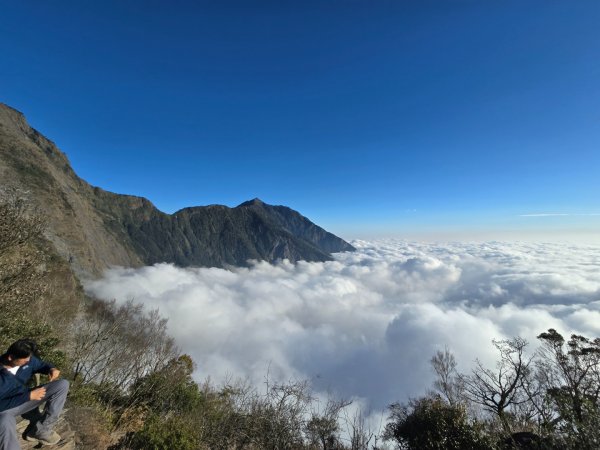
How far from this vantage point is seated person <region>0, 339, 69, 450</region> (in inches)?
215

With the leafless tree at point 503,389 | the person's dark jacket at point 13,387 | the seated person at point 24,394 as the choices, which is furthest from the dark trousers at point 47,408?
the leafless tree at point 503,389

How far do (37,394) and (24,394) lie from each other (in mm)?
249

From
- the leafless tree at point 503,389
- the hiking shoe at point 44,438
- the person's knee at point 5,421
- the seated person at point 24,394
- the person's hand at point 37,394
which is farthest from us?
the leafless tree at point 503,389

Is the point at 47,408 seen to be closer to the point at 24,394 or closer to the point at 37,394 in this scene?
the point at 37,394

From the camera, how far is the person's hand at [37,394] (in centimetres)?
584

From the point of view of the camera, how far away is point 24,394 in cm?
573

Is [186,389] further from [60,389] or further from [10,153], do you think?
[10,153]

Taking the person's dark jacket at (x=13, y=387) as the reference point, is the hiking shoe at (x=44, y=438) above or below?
below

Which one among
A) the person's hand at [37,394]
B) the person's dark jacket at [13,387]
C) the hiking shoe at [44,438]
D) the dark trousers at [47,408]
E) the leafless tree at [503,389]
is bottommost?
the leafless tree at [503,389]

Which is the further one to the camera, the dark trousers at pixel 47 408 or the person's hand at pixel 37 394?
the person's hand at pixel 37 394

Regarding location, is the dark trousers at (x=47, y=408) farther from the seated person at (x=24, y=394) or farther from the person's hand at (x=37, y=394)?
the person's hand at (x=37, y=394)

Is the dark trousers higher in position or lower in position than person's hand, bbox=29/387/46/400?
lower

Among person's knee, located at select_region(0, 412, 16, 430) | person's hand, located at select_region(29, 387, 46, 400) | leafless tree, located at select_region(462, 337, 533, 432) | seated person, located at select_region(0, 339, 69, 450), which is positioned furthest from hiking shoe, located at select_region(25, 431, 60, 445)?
leafless tree, located at select_region(462, 337, 533, 432)

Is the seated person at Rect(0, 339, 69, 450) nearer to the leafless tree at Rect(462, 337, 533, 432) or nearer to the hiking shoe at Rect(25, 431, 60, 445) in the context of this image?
the hiking shoe at Rect(25, 431, 60, 445)
